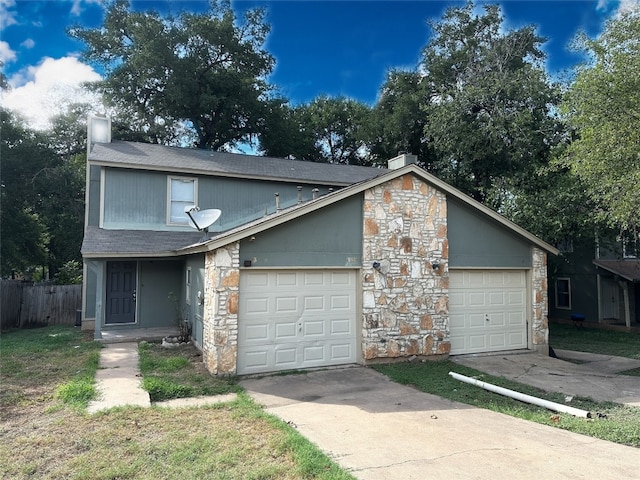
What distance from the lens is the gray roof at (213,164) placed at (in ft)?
43.0

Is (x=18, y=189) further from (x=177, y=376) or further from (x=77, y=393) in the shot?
(x=77, y=393)

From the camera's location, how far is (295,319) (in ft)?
29.1

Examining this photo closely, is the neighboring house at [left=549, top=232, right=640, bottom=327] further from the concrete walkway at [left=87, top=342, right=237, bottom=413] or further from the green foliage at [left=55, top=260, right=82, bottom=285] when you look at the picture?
the green foliage at [left=55, top=260, right=82, bottom=285]

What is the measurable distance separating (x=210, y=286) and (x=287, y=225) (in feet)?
6.43

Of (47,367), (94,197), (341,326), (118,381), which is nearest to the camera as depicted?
(118,381)

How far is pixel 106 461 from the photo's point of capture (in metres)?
4.54

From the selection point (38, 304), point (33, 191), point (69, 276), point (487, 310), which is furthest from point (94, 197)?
point (487, 310)

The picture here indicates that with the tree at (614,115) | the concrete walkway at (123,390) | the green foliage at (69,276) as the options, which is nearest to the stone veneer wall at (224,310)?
the concrete walkway at (123,390)

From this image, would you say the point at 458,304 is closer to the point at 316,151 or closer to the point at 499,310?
the point at 499,310

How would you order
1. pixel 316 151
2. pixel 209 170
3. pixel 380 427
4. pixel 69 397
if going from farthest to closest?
pixel 316 151, pixel 209 170, pixel 69 397, pixel 380 427

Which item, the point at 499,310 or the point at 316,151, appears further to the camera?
the point at 316,151

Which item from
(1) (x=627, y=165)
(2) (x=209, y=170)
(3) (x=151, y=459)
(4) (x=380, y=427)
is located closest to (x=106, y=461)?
(3) (x=151, y=459)

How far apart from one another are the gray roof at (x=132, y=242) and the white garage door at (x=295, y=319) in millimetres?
3416

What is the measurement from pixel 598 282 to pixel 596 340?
13.3 ft
